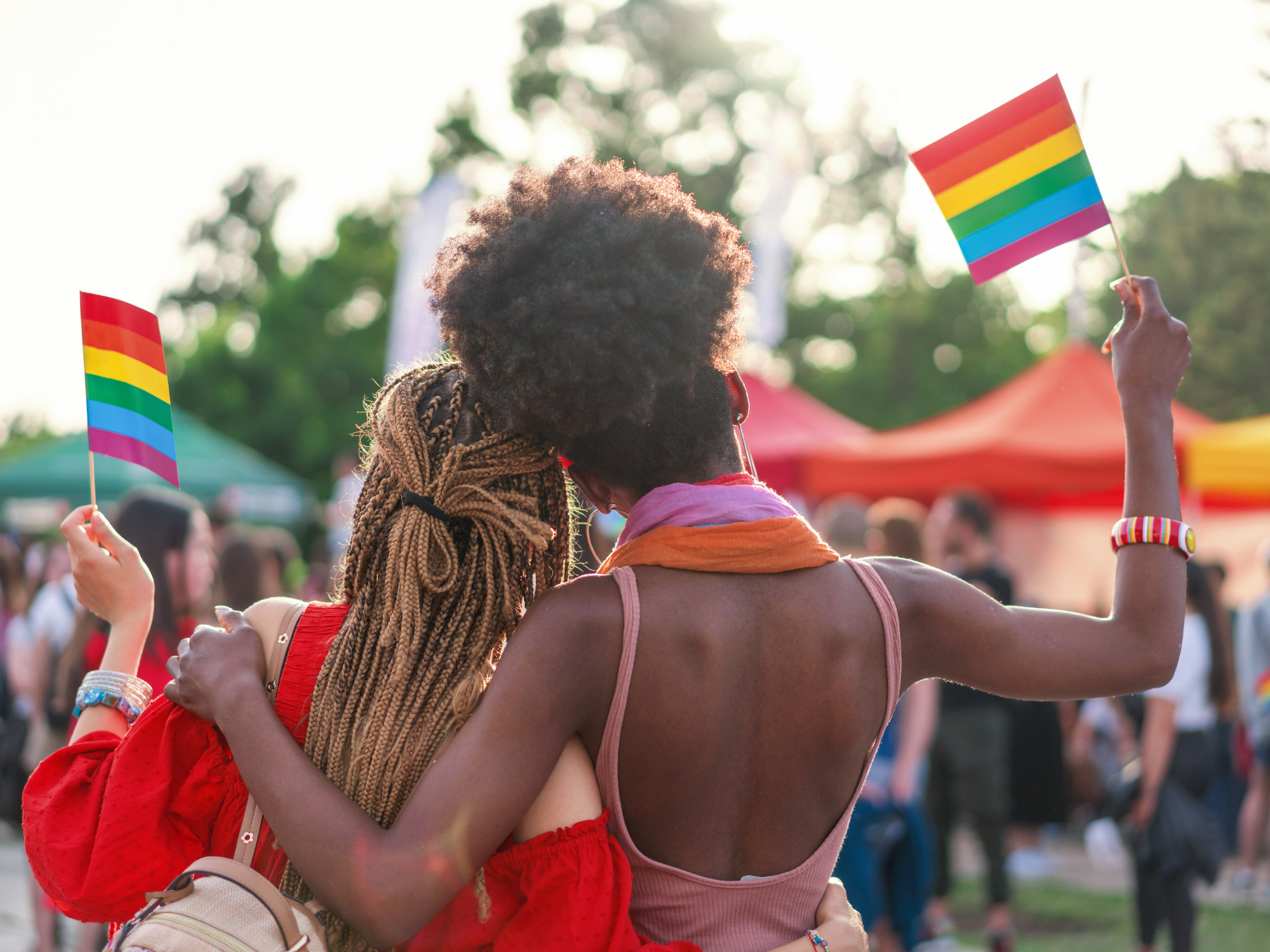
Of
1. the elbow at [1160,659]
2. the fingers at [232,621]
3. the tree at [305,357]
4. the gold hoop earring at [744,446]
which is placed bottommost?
the elbow at [1160,659]

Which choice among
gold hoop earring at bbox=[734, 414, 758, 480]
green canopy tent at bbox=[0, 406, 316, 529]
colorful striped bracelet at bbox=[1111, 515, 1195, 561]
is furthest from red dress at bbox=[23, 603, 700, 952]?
green canopy tent at bbox=[0, 406, 316, 529]

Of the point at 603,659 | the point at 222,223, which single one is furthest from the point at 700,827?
the point at 222,223

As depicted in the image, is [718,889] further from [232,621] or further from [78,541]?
[78,541]

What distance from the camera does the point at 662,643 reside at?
1.54 metres

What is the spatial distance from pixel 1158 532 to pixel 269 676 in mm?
→ 1352

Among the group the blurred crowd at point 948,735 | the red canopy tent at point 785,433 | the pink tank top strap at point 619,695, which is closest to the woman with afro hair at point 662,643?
the pink tank top strap at point 619,695

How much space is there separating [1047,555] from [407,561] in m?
11.6

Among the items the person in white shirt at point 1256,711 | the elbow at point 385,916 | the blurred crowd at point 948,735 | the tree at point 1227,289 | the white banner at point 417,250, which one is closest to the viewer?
the elbow at point 385,916

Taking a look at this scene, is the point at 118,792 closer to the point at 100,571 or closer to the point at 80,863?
the point at 80,863

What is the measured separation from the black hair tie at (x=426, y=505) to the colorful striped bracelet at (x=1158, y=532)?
101 centimetres

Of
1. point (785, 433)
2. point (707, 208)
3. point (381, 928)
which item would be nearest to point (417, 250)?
point (785, 433)

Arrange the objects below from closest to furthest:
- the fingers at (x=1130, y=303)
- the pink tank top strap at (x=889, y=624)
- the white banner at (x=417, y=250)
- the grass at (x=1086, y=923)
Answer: the pink tank top strap at (x=889, y=624)
the fingers at (x=1130, y=303)
the grass at (x=1086, y=923)
the white banner at (x=417, y=250)

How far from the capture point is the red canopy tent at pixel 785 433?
408 inches

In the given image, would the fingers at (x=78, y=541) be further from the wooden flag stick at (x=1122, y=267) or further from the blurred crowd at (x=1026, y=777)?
the blurred crowd at (x=1026, y=777)
